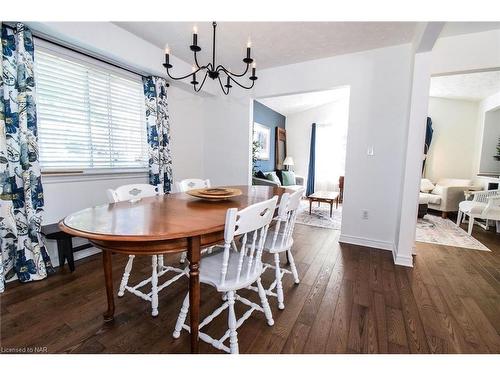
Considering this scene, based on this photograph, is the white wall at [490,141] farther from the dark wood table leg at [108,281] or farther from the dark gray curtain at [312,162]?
the dark wood table leg at [108,281]

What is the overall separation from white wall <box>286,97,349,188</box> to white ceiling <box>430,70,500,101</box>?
2002mm

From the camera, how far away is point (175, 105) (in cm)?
351

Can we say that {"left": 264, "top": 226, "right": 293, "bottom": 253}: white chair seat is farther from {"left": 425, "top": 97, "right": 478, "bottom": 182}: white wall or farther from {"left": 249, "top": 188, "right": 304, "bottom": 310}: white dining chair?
{"left": 425, "top": 97, "right": 478, "bottom": 182}: white wall

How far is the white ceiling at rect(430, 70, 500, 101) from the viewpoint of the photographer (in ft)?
12.6

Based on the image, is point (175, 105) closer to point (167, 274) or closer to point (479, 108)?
point (167, 274)

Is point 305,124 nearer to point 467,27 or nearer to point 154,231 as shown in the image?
point 467,27

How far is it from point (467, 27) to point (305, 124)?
4743mm

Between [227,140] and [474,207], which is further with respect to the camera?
[227,140]

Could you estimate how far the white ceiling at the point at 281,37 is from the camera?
2.36 metres

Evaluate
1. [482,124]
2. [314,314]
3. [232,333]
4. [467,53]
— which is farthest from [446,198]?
[232,333]

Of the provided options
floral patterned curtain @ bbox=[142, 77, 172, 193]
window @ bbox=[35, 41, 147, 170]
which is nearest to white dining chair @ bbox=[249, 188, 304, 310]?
floral patterned curtain @ bbox=[142, 77, 172, 193]

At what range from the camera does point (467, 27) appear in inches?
86.5

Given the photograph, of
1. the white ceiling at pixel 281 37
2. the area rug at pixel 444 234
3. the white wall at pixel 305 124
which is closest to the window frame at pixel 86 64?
the white ceiling at pixel 281 37

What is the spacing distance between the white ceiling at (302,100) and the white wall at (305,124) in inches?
6.8
